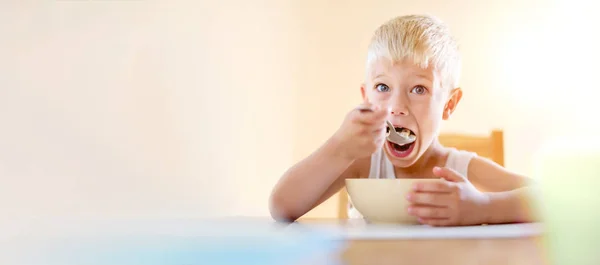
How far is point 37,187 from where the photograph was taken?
59 centimetres

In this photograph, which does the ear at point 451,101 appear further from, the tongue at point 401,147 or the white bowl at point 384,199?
the white bowl at point 384,199

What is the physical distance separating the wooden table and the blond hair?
0.55 meters

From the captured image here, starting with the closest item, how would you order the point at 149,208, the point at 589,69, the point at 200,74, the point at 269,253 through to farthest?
the point at 269,253
the point at 149,208
the point at 200,74
the point at 589,69

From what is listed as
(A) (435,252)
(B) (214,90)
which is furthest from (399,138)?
(B) (214,90)

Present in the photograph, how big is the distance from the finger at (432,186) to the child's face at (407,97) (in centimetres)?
31

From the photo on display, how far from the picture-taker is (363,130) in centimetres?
68

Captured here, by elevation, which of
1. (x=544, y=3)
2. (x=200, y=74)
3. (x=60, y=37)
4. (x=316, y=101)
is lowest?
(x=60, y=37)

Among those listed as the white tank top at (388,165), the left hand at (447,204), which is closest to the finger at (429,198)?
the left hand at (447,204)

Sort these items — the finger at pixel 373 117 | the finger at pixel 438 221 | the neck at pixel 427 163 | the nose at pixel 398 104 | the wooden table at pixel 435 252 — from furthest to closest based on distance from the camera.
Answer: the neck at pixel 427 163 → the nose at pixel 398 104 → the finger at pixel 373 117 → the finger at pixel 438 221 → the wooden table at pixel 435 252

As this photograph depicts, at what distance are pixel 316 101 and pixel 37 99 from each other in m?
1.97

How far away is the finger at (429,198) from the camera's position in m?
0.58

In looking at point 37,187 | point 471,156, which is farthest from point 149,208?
point 471,156

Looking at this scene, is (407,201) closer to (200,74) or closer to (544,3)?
(200,74)

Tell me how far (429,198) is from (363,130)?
132 mm
